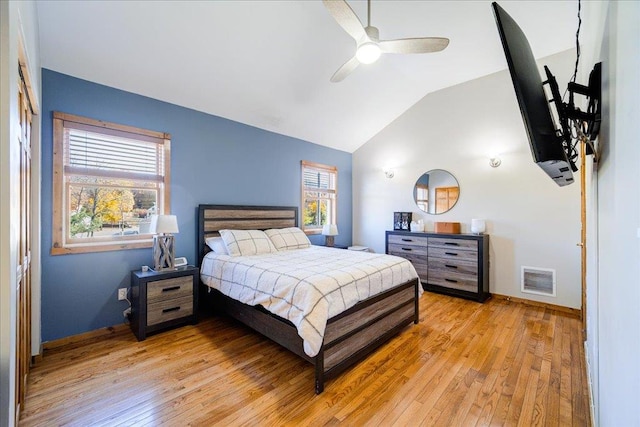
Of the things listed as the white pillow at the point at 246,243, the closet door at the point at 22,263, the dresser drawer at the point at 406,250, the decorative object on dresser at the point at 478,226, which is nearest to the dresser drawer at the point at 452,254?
the dresser drawer at the point at 406,250

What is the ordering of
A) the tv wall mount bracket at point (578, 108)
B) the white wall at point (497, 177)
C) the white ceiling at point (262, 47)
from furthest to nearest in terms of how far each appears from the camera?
1. the white wall at point (497, 177)
2. the white ceiling at point (262, 47)
3. the tv wall mount bracket at point (578, 108)

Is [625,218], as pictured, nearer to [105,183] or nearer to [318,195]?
[105,183]

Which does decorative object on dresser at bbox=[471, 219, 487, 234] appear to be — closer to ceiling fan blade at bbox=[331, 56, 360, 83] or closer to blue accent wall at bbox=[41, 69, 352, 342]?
blue accent wall at bbox=[41, 69, 352, 342]

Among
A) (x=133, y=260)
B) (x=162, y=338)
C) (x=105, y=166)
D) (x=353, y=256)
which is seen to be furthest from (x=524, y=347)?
(x=105, y=166)

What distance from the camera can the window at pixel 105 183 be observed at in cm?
260

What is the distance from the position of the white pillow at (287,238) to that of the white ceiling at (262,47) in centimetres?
167

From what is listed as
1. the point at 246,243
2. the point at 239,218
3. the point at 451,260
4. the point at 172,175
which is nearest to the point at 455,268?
the point at 451,260

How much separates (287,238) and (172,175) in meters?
1.70

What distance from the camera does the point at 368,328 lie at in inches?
94.1

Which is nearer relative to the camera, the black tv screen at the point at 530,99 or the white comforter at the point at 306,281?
the black tv screen at the point at 530,99

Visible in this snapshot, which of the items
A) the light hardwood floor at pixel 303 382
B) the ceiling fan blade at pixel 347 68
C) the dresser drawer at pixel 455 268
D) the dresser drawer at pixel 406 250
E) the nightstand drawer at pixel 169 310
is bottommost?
the light hardwood floor at pixel 303 382

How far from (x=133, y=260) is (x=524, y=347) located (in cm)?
412

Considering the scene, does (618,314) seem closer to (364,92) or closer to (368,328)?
(368,328)

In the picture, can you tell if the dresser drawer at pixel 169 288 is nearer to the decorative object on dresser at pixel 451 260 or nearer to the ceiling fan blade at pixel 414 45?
the ceiling fan blade at pixel 414 45
